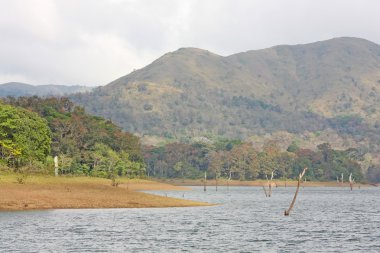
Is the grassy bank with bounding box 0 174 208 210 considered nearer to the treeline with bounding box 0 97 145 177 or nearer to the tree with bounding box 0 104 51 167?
the tree with bounding box 0 104 51 167

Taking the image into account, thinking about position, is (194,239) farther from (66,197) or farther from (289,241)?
(66,197)

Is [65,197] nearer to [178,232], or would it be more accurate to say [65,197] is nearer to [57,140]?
[178,232]

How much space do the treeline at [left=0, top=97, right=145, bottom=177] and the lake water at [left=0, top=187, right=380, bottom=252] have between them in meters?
46.8

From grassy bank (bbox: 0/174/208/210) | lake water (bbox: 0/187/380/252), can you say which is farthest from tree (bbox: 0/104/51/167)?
lake water (bbox: 0/187/380/252)

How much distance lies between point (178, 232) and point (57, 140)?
375 feet

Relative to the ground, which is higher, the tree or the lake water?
the tree

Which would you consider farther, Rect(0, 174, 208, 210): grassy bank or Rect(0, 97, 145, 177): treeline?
Rect(0, 97, 145, 177): treeline

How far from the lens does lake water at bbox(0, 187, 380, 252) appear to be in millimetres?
53503

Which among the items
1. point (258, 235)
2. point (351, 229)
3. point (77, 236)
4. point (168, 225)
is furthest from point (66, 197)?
point (351, 229)

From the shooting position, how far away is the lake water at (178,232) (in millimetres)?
53503

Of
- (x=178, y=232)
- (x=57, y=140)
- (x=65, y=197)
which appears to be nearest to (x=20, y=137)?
(x=57, y=140)

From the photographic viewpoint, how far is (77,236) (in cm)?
5903

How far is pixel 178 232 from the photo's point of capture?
6366 cm

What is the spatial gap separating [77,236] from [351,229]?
103 feet
